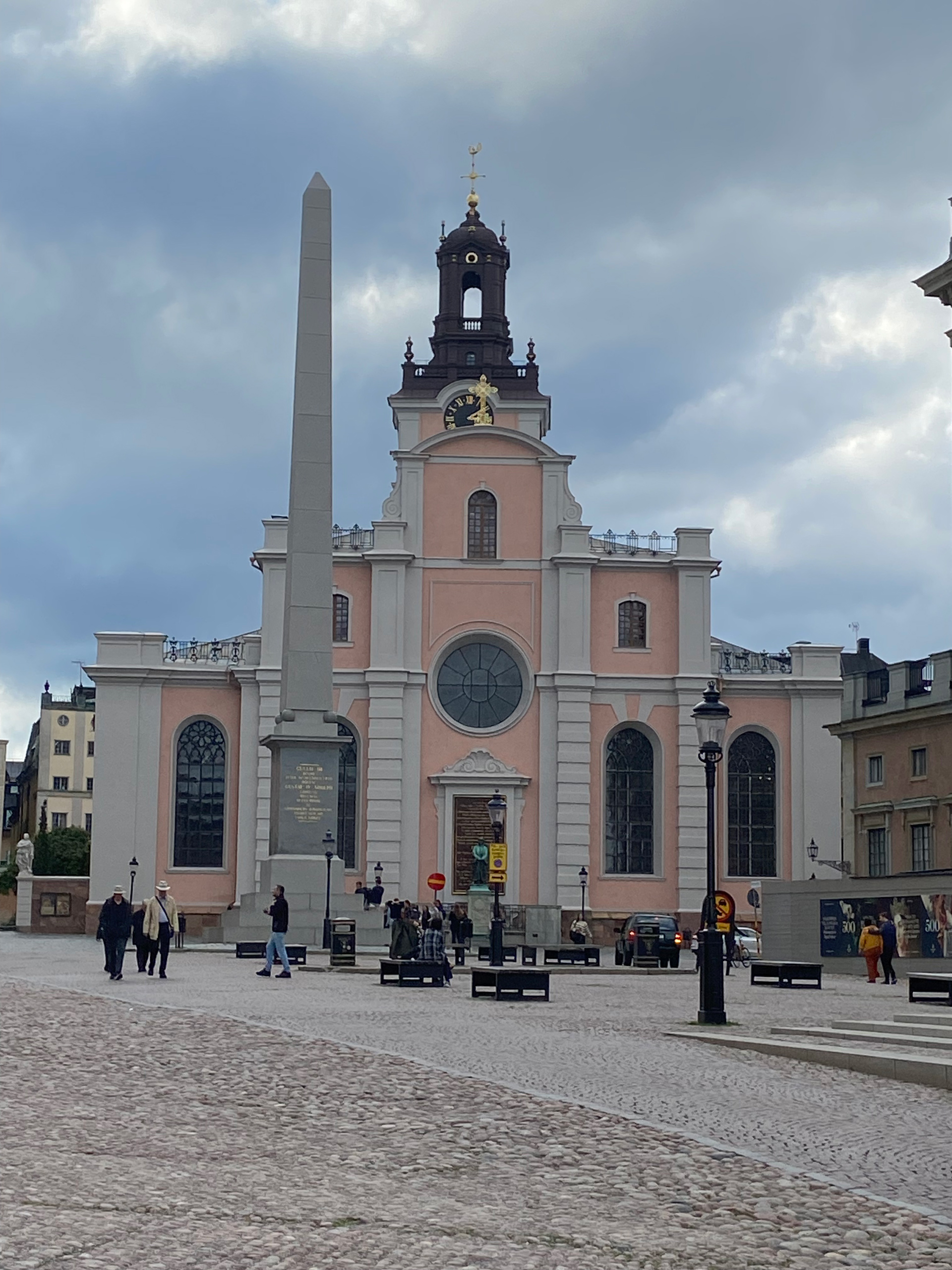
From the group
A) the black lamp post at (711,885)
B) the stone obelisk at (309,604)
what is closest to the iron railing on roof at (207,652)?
the stone obelisk at (309,604)

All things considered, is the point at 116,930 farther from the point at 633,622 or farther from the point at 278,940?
the point at 633,622

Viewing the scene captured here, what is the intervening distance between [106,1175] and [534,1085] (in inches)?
174

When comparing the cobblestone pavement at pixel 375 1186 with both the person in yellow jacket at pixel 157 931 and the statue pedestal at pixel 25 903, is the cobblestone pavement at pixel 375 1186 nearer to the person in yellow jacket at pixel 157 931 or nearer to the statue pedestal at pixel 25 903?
the person in yellow jacket at pixel 157 931

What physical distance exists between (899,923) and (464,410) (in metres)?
31.4

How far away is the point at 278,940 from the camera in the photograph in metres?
24.0

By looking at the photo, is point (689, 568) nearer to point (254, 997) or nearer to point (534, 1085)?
point (254, 997)

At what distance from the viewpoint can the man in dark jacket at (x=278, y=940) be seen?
23.9m

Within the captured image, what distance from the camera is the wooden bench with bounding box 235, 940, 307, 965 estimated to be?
91.8ft

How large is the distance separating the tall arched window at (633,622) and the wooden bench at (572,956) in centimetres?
2062

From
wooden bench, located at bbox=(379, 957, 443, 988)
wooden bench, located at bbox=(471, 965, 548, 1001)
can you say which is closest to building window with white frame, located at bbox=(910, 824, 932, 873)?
wooden bench, located at bbox=(379, 957, 443, 988)

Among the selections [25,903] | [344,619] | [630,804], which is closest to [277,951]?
[344,619]

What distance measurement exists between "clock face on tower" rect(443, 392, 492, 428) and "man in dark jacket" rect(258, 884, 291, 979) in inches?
1392

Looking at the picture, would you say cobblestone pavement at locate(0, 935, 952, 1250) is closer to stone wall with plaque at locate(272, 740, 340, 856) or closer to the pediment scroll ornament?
stone wall with plaque at locate(272, 740, 340, 856)

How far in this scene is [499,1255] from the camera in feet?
22.1
